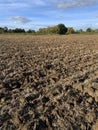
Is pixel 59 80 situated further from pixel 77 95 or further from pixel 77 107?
pixel 77 107

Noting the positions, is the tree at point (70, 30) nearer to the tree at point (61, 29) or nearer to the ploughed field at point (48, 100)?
the tree at point (61, 29)

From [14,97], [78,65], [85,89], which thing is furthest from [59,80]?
[78,65]

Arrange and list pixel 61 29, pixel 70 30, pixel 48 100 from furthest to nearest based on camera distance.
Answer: pixel 70 30, pixel 61 29, pixel 48 100

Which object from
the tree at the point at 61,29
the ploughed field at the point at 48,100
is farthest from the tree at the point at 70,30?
the ploughed field at the point at 48,100

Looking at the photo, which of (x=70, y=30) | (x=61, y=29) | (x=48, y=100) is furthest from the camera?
(x=70, y=30)

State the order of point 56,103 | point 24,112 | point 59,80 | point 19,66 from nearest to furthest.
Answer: point 24,112 → point 56,103 → point 59,80 → point 19,66

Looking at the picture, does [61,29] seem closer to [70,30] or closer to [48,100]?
[70,30]

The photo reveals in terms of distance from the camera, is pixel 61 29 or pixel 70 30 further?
Answer: pixel 70 30

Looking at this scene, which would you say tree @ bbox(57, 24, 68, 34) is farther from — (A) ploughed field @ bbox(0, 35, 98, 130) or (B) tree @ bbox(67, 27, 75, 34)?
(A) ploughed field @ bbox(0, 35, 98, 130)

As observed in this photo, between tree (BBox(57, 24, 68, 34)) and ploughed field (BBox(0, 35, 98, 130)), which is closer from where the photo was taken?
ploughed field (BBox(0, 35, 98, 130))

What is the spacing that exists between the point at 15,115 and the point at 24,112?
0.28m

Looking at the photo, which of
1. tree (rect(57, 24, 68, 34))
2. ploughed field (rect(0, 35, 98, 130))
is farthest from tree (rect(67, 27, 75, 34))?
ploughed field (rect(0, 35, 98, 130))

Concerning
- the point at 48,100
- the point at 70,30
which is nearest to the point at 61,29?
the point at 70,30

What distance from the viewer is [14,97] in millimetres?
7785
